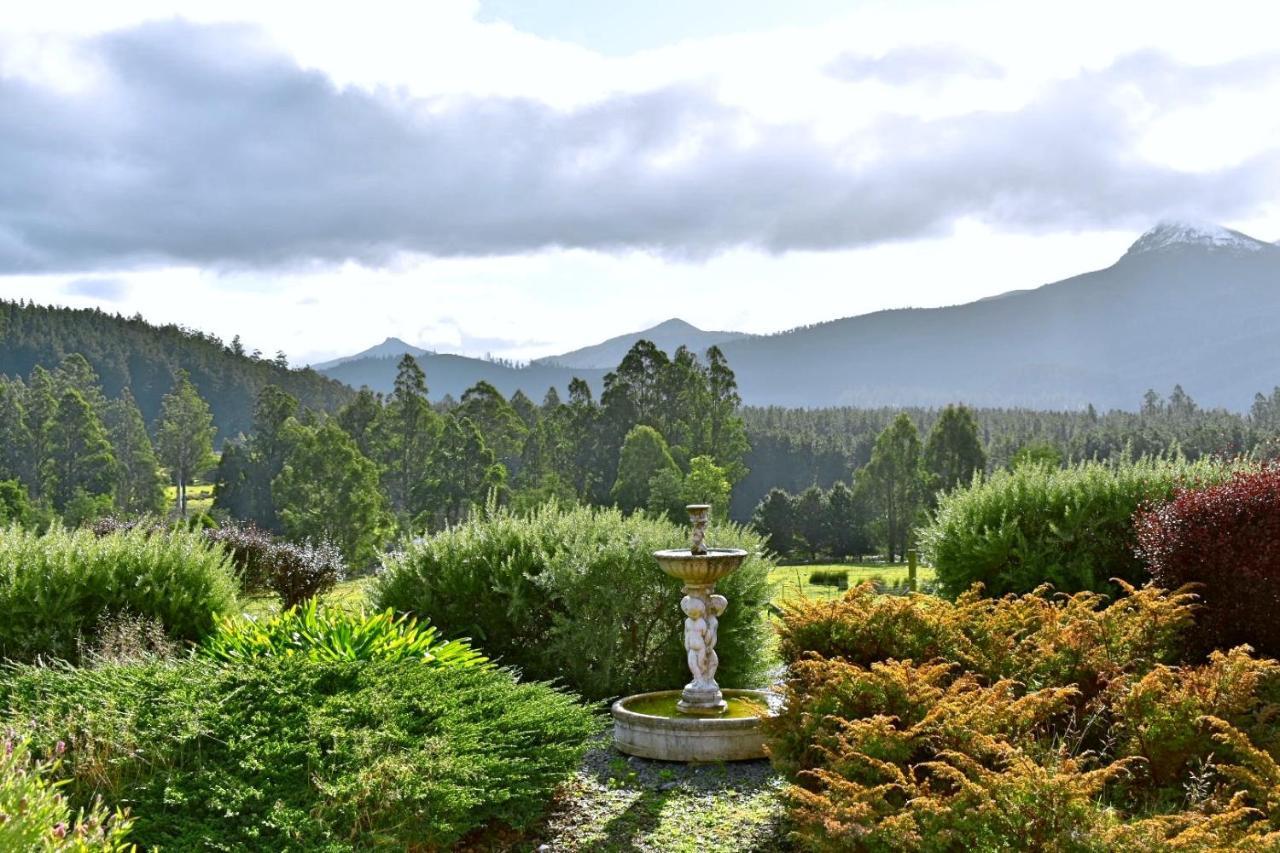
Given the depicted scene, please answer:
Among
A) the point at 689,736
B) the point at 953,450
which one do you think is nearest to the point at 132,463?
the point at 953,450

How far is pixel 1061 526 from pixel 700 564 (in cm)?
529

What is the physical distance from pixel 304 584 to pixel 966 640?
1545cm

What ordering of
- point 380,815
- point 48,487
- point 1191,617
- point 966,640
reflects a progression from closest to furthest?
1. point 380,815
2. point 966,640
3. point 1191,617
4. point 48,487

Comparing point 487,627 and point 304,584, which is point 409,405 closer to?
point 304,584

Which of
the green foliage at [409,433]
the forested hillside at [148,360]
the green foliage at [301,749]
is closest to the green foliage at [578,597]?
the green foliage at [301,749]

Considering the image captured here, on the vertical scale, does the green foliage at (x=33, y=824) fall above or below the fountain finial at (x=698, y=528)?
below

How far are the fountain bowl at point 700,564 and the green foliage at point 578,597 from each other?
Answer: 4.97 feet

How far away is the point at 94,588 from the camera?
10.3 metres

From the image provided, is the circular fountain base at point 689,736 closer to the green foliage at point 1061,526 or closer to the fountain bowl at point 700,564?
the fountain bowl at point 700,564

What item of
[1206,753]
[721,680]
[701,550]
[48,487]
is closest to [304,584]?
[721,680]

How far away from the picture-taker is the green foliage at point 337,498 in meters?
40.9

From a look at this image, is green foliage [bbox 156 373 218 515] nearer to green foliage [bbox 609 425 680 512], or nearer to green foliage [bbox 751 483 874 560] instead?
green foliage [bbox 609 425 680 512]

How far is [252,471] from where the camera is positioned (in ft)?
190

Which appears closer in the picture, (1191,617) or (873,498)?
(1191,617)
